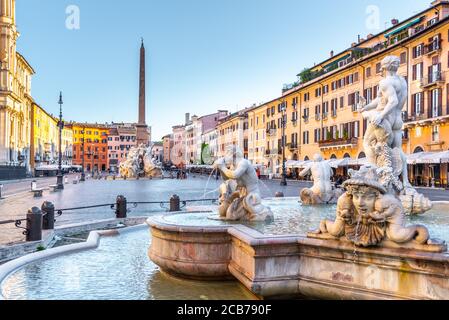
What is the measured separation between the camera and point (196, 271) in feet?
Answer: 20.8

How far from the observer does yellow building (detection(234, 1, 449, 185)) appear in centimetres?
3478

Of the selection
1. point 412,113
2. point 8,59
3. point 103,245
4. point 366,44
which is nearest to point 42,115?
point 8,59

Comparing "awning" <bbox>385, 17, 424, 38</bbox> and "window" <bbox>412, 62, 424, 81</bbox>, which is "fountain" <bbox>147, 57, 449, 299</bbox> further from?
"awning" <bbox>385, 17, 424, 38</bbox>

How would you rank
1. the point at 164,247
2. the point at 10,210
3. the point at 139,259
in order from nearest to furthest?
1. the point at 164,247
2. the point at 139,259
3. the point at 10,210

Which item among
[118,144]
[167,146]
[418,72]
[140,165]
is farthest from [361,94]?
[167,146]

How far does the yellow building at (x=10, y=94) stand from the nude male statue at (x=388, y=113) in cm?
6067

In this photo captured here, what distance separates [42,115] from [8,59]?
3757 centimetres

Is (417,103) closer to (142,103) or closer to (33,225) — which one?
(33,225)

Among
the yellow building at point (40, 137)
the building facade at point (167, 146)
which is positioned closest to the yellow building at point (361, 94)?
the yellow building at point (40, 137)

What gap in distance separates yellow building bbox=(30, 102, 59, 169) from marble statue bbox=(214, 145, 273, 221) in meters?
79.9

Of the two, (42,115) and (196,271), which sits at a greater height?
(42,115)

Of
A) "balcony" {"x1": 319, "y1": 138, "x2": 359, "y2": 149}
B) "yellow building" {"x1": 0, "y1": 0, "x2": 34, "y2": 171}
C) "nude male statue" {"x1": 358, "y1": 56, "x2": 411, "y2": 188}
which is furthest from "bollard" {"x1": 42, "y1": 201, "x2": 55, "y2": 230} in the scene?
"yellow building" {"x1": 0, "y1": 0, "x2": 34, "y2": 171}

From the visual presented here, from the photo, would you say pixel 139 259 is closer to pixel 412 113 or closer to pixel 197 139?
pixel 412 113

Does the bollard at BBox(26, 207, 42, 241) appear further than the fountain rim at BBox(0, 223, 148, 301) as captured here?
Yes
